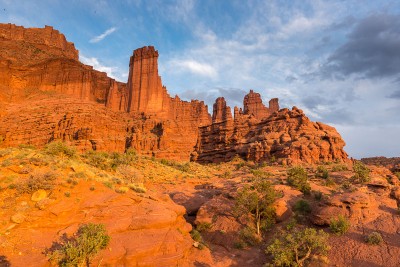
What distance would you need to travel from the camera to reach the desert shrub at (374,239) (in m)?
17.0

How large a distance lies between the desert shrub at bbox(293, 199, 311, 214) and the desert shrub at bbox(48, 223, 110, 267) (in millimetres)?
15215

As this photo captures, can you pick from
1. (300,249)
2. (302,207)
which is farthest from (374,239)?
(302,207)

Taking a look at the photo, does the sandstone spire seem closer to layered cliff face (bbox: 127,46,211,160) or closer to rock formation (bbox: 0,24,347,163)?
rock formation (bbox: 0,24,347,163)

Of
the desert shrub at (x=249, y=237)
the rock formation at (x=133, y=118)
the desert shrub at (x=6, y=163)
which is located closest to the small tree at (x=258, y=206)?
the desert shrub at (x=249, y=237)

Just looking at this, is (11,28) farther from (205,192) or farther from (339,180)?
(339,180)

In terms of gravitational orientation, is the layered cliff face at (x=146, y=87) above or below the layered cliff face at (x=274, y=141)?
above

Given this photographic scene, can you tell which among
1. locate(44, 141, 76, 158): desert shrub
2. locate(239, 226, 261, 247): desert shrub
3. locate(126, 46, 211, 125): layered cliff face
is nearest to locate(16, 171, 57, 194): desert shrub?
locate(44, 141, 76, 158): desert shrub

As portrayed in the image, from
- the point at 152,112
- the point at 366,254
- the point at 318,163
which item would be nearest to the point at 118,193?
the point at 366,254

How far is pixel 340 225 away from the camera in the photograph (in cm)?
1870

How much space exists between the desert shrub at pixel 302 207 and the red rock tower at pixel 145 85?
6840cm

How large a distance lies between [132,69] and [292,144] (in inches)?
2381

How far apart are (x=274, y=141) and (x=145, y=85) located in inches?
1897

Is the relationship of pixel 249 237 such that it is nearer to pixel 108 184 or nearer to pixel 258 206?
pixel 258 206

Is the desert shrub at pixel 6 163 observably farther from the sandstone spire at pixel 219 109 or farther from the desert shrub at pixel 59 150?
the sandstone spire at pixel 219 109
